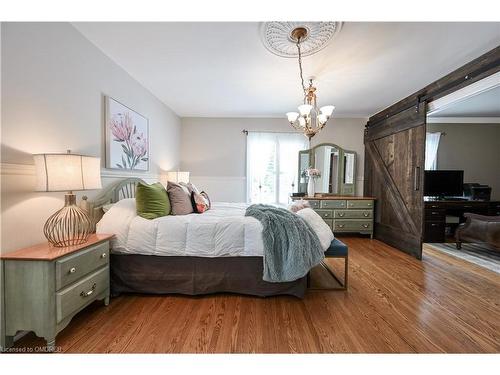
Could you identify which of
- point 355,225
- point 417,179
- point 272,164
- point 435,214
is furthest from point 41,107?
point 435,214

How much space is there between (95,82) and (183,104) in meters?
1.80

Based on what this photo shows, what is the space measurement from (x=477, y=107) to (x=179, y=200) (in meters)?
5.53

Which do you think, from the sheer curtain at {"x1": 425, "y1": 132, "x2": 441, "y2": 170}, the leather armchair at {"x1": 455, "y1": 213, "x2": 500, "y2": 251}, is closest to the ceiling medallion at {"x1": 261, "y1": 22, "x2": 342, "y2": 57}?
the leather armchair at {"x1": 455, "y1": 213, "x2": 500, "y2": 251}

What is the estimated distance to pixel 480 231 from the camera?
10.6 feet

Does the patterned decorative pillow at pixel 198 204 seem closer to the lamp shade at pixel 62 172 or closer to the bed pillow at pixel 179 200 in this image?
the bed pillow at pixel 179 200

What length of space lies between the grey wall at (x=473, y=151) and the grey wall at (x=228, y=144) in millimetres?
1839

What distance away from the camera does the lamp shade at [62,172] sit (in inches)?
54.5

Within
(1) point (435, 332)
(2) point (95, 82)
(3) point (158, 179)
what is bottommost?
(1) point (435, 332)

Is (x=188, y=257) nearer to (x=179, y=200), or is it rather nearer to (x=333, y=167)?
(x=179, y=200)

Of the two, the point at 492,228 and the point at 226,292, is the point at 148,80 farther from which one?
the point at 492,228

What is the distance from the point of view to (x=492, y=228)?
310 centimetres

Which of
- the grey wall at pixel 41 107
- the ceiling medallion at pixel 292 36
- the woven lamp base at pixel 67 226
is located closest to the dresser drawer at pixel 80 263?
the woven lamp base at pixel 67 226
